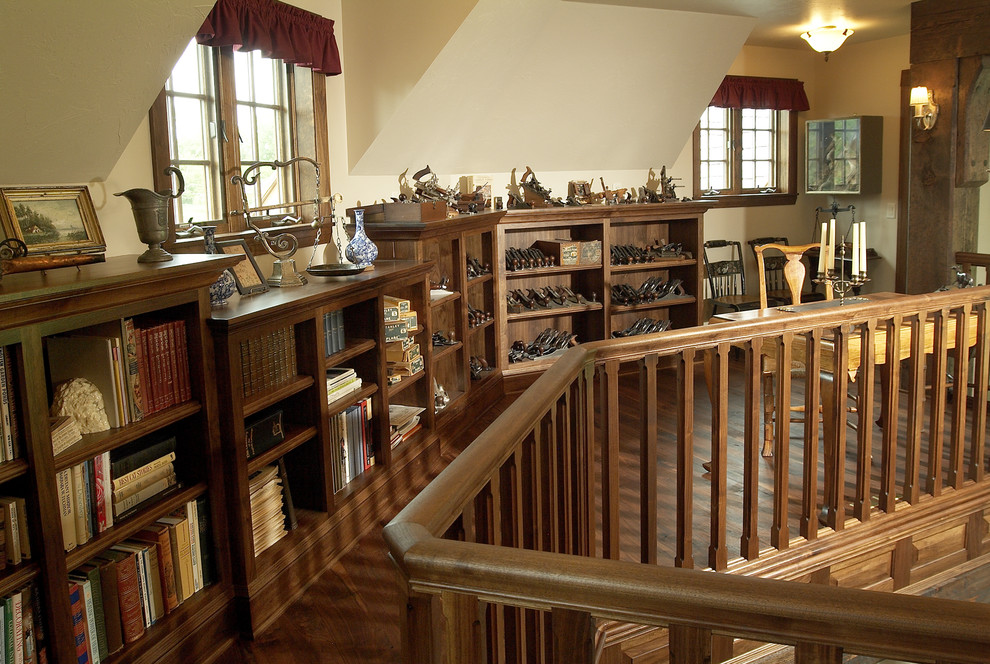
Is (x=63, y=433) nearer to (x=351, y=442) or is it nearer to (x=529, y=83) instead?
(x=351, y=442)

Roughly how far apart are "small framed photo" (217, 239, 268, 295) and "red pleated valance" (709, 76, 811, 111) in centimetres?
537

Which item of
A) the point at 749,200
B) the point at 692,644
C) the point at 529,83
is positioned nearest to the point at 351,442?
the point at 692,644

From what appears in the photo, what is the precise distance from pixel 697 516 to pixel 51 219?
2.95 m

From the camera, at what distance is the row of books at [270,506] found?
10.0 feet

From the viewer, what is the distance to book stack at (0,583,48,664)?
210cm

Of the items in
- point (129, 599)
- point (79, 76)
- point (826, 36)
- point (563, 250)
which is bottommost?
point (129, 599)

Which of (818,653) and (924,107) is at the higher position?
(924,107)

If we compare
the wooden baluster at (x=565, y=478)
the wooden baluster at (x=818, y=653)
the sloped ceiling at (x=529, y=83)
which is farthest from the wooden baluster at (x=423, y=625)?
the sloped ceiling at (x=529, y=83)

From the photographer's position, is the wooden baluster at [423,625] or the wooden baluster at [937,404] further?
the wooden baluster at [937,404]

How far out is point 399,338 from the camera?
13.8 ft

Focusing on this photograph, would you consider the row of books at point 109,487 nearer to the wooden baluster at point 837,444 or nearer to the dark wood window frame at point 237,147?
the dark wood window frame at point 237,147

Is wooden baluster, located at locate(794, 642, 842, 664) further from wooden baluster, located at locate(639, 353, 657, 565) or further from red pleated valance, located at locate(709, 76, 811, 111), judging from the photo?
red pleated valance, located at locate(709, 76, 811, 111)

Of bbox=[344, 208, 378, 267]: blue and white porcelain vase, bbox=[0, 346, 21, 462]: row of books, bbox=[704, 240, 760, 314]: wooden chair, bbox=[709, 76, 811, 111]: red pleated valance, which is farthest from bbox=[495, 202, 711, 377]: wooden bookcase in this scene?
bbox=[0, 346, 21, 462]: row of books

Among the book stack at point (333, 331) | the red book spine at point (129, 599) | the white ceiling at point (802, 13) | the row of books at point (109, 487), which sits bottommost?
the red book spine at point (129, 599)
